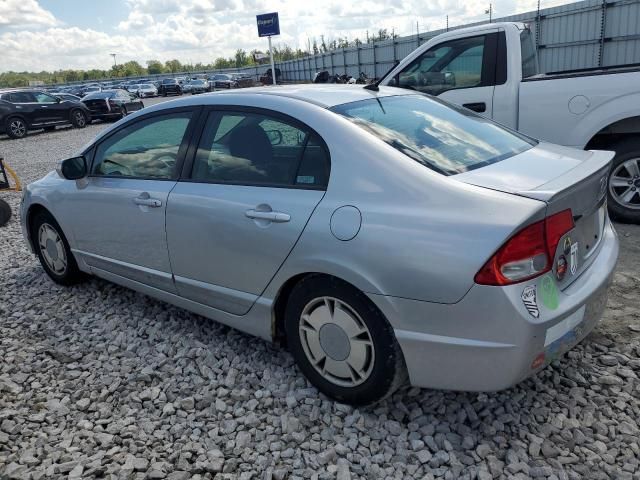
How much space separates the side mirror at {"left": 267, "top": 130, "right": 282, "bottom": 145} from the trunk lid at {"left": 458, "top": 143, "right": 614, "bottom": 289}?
980 millimetres

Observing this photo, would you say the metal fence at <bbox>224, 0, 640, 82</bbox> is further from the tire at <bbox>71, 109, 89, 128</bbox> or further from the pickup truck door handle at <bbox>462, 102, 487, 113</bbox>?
the tire at <bbox>71, 109, 89, 128</bbox>

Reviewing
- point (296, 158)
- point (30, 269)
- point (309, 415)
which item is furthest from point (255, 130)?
point (30, 269)

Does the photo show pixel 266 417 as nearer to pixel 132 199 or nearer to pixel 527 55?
pixel 132 199

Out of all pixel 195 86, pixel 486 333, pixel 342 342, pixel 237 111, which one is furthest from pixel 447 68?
pixel 195 86

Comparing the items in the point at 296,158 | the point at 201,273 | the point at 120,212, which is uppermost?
the point at 296,158

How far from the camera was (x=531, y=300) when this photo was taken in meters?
2.17

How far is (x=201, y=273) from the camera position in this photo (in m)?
3.21

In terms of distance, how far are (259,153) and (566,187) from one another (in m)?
1.57

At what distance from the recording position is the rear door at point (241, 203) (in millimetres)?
2723

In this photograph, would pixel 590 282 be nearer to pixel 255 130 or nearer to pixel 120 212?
pixel 255 130

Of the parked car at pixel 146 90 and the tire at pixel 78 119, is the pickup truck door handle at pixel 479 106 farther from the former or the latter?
the parked car at pixel 146 90

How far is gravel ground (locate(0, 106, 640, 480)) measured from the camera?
2.40 m

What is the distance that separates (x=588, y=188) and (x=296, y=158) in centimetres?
139

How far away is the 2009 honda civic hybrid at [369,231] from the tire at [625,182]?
243 centimetres
